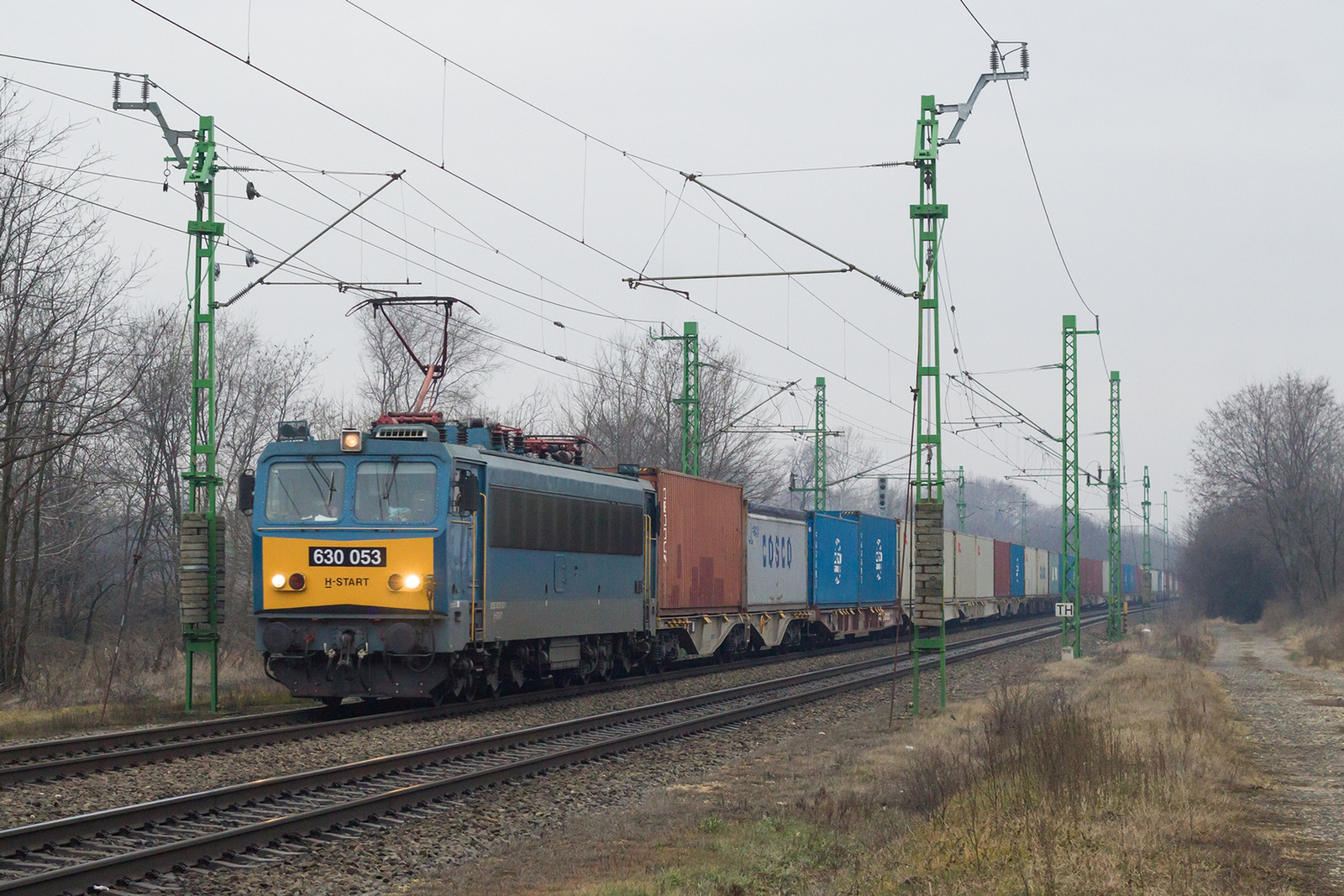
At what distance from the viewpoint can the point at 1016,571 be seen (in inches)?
2274

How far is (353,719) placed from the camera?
15.6m

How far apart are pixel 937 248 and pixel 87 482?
834 inches

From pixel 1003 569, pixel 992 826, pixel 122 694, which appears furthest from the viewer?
pixel 1003 569

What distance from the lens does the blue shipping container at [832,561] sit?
32.6 meters

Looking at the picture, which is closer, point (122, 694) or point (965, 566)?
point (122, 694)

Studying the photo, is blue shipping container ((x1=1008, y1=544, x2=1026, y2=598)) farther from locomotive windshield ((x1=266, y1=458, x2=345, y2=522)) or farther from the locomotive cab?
locomotive windshield ((x1=266, y1=458, x2=345, y2=522))

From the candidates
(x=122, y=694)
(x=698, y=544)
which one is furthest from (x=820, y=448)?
(x=122, y=694)

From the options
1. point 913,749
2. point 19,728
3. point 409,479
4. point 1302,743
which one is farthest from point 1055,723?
point 19,728

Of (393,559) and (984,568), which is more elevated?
(393,559)

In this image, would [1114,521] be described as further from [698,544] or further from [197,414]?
[197,414]

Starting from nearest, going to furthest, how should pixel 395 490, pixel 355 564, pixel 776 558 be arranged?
pixel 355 564, pixel 395 490, pixel 776 558

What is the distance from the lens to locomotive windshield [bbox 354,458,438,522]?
641 inches

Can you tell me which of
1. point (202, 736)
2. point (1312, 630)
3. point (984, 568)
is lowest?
point (1312, 630)

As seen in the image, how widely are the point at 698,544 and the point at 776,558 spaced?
5.36m
